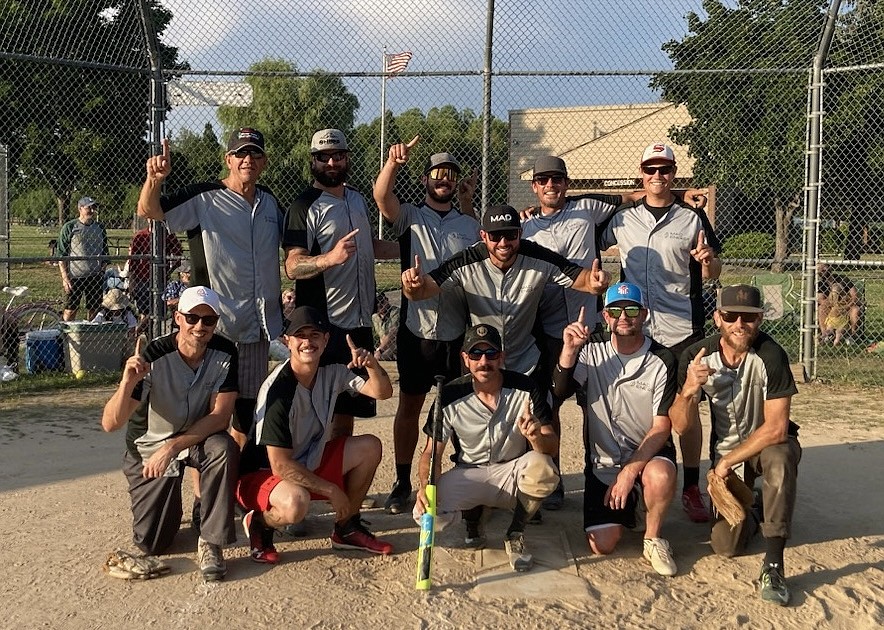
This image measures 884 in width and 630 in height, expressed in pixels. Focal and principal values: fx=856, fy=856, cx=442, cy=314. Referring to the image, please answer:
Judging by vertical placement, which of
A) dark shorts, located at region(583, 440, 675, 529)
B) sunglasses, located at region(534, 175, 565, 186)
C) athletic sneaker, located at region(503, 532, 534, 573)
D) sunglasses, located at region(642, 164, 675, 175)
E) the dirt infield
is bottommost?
the dirt infield

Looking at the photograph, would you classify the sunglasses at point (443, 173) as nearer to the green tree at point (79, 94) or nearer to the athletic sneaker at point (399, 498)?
Result: the athletic sneaker at point (399, 498)

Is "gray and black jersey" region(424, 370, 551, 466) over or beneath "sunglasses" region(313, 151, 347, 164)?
beneath

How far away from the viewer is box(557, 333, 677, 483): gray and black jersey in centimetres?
444

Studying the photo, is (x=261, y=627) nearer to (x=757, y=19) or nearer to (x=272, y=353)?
(x=272, y=353)

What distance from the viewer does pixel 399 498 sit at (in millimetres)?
5016

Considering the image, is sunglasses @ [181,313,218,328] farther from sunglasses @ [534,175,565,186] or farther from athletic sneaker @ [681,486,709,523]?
athletic sneaker @ [681,486,709,523]

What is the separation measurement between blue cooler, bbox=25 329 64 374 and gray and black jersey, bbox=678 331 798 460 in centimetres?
678

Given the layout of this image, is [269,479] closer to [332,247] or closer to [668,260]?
[332,247]

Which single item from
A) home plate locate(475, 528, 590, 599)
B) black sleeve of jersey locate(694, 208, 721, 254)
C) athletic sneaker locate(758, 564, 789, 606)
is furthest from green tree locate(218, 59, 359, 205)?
athletic sneaker locate(758, 564, 789, 606)

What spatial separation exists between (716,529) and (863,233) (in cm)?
1143

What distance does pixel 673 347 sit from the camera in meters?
5.08

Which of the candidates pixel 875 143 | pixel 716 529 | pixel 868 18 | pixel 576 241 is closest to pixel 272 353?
pixel 576 241

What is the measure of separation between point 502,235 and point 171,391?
1872 mm

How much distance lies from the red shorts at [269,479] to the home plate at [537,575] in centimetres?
83
